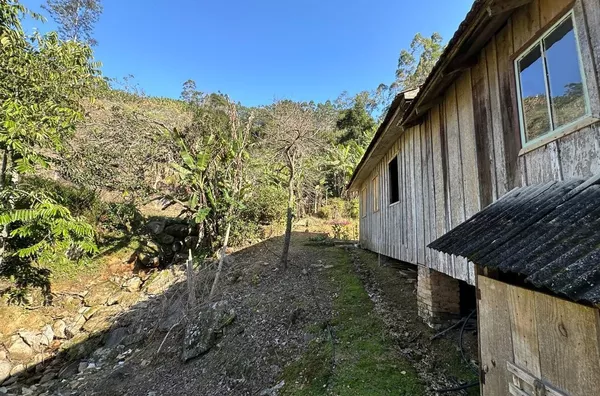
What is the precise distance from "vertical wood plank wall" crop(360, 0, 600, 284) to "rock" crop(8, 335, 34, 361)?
10.0 m

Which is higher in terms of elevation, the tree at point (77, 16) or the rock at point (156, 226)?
the tree at point (77, 16)

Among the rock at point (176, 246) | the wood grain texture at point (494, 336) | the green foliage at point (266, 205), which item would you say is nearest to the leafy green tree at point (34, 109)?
the rock at point (176, 246)

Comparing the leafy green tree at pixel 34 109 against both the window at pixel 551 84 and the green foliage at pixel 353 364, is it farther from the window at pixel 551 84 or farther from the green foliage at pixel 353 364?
the window at pixel 551 84

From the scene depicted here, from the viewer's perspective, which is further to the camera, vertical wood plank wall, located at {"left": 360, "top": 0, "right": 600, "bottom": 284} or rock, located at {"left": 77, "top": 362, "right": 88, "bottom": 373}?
rock, located at {"left": 77, "top": 362, "right": 88, "bottom": 373}

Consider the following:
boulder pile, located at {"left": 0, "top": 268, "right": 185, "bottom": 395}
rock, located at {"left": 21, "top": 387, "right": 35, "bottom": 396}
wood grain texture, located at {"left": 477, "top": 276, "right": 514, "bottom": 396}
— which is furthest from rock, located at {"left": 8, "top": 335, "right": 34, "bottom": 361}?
wood grain texture, located at {"left": 477, "top": 276, "right": 514, "bottom": 396}

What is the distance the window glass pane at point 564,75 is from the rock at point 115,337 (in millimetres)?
10200

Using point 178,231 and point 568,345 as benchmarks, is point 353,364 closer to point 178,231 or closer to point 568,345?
point 568,345

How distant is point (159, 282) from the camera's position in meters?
10.9

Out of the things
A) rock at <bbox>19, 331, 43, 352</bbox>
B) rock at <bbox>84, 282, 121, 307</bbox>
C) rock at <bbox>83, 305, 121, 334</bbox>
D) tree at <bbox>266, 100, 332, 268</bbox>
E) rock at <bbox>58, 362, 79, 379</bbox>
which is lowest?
rock at <bbox>58, 362, 79, 379</bbox>

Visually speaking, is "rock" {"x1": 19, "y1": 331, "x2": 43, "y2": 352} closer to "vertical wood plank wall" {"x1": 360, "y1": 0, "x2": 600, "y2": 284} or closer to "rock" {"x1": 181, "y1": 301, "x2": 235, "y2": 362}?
"rock" {"x1": 181, "y1": 301, "x2": 235, "y2": 362}

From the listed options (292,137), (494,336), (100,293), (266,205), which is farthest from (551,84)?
(100,293)

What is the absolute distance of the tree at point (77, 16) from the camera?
1816 cm

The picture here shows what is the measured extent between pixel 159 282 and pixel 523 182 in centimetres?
1127

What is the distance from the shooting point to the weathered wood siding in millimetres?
1661
